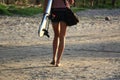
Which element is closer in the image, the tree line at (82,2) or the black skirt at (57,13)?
the black skirt at (57,13)

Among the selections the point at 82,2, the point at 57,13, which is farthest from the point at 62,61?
the point at 82,2

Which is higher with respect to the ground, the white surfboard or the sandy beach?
the white surfboard

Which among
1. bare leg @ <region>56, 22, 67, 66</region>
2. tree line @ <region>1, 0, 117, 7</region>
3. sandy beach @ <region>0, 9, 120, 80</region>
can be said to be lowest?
tree line @ <region>1, 0, 117, 7</region>

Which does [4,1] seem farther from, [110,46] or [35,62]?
[35,62]

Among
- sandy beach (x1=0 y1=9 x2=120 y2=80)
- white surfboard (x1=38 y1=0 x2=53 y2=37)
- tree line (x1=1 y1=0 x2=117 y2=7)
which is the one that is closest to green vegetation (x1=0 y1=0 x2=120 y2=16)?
tree line (x1=1 y1=0 x2=117 y2=7)

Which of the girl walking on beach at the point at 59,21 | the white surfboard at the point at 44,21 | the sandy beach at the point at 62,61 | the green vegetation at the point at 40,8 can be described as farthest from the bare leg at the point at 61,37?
the green vegetation at the point at 40,8

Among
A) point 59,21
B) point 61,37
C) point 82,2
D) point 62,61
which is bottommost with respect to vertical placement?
point 82,2

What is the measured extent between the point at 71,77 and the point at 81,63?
137 centimetres

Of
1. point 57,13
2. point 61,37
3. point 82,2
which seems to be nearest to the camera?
point 57,13

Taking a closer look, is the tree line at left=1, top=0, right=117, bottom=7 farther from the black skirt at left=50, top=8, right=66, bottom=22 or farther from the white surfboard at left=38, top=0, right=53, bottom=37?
the white surfboard at left=38, top=0, right=53, bottom=37

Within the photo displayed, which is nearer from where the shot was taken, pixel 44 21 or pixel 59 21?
pixel 44 21

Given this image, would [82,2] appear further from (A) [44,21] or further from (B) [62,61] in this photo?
(A) [44,21]

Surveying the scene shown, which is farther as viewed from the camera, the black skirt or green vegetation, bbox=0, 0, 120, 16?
green vegetation, bbox=0, 0, 120, 16

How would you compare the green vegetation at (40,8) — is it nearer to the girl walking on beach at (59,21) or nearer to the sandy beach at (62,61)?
the sandy beach at (62,61)
